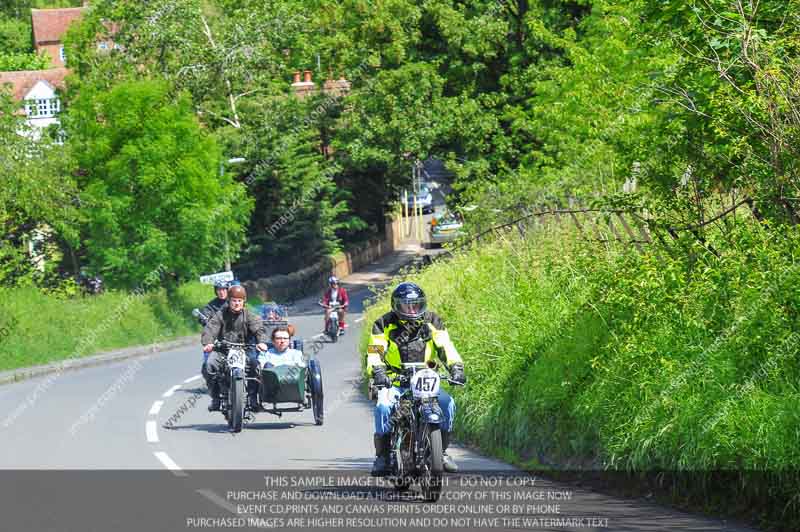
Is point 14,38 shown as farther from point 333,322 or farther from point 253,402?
point 253,402

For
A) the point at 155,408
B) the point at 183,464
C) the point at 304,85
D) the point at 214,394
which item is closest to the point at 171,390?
the point at 155,408

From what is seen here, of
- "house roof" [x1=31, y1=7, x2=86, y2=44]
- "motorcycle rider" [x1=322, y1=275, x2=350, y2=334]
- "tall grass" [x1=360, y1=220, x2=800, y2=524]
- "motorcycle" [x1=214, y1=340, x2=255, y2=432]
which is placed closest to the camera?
"tall grass" [x1=360, y1=220, x2=800, y2=524]

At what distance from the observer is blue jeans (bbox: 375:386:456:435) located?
11.7 meters

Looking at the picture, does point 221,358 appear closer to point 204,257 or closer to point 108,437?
point 108,437

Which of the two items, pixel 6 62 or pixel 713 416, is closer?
pixel 713 416

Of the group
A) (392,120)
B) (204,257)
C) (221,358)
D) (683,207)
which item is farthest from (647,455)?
(392,120)

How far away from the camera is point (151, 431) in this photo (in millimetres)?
18672

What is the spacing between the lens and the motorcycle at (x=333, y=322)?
37281 mm

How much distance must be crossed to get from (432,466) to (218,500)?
6.29 feet

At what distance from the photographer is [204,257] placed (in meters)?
42.9

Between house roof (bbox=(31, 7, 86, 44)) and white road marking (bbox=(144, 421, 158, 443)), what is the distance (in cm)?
10119

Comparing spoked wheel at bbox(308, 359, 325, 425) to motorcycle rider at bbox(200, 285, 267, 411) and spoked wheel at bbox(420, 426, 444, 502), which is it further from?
spoked wheel at bbox(420, 426, 444, 502)

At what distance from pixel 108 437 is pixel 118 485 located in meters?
5.18

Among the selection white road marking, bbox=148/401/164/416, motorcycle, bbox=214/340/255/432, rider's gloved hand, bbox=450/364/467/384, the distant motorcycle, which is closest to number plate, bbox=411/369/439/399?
rider's gloved hand, bbox=450/364/467/384
